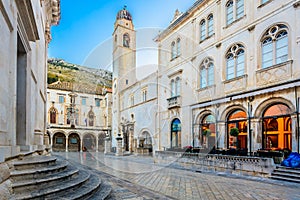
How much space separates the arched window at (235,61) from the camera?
1413 cm

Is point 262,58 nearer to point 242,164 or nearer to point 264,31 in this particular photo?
point 264,31

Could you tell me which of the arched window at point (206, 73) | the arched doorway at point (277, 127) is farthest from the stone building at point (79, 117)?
the arched doorway at point (277, 127)

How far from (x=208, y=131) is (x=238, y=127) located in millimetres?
2354

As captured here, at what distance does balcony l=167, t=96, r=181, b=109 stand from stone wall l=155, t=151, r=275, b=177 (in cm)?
560

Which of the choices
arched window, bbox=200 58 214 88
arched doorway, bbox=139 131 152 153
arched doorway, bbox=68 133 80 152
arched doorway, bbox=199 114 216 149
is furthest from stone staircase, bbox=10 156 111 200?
arched doorway, bbox=68 133 80 152

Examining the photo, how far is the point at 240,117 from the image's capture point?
1391 cm

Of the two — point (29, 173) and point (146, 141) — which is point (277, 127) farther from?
point (146, 141)

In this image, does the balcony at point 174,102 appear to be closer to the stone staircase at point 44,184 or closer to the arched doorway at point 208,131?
the arched doorway at point 208,131

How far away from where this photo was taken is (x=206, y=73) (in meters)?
17.0

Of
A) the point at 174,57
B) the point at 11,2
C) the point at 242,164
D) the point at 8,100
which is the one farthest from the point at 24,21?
the point at 174,57

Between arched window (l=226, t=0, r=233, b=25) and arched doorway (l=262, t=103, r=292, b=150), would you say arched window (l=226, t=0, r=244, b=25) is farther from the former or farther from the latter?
arched doorway (l=262, t=103, r=292, b=150)

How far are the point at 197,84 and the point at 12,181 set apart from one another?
15448 millimetres

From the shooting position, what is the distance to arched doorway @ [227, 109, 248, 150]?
13.6m

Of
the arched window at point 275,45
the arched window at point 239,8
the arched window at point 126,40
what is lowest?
the arched window at point 275,45
